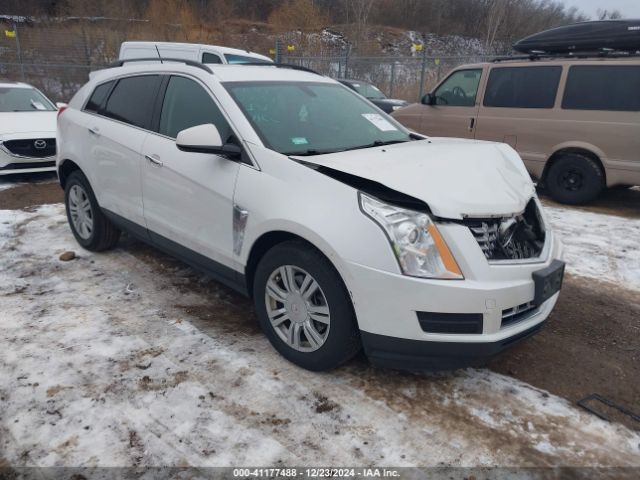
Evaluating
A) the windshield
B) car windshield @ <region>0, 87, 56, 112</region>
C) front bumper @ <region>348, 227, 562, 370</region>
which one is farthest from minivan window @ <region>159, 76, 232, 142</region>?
the windshield

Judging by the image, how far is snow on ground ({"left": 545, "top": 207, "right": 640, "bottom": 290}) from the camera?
4648 mm

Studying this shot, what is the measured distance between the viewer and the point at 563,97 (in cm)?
697

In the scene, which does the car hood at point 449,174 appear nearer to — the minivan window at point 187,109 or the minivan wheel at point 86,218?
the minivan window at point 187,109

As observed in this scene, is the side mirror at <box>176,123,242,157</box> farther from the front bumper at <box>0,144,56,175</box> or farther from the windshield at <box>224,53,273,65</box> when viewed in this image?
the windshield at <box>224,53,273,65</box>

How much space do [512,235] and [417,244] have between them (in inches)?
28.4

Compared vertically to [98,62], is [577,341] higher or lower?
lower

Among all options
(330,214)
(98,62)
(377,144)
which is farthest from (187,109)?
(98,62)

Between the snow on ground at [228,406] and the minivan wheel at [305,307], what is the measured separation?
16cm

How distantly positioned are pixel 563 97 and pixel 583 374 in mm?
5225

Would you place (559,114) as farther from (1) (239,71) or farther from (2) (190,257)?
(2) (190,257)

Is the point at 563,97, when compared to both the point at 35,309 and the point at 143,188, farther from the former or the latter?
the point at 35,309

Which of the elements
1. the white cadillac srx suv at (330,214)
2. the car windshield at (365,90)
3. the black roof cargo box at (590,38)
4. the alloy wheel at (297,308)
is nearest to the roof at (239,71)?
the white cadillac srx suv at (330,214)

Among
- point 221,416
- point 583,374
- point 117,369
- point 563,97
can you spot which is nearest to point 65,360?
point 117,369

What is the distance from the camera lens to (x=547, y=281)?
268 centimetres
